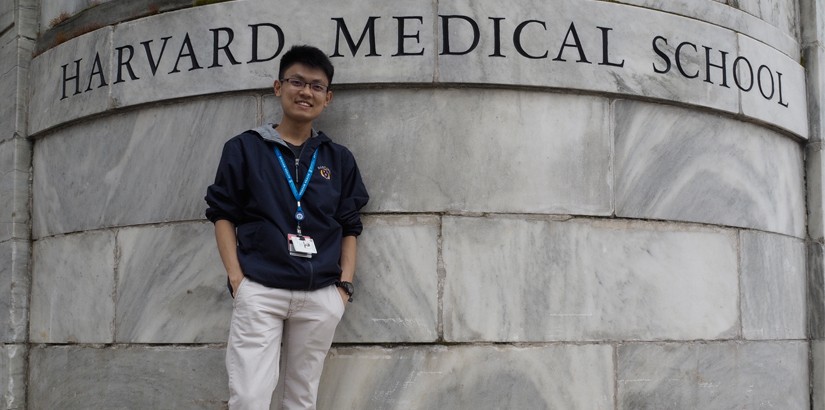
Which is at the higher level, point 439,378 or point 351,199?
point 351,199

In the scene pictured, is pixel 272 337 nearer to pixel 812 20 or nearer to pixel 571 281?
pixel 571 281

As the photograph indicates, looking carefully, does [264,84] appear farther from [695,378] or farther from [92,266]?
[695,378]

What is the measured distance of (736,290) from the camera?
20.4 ft

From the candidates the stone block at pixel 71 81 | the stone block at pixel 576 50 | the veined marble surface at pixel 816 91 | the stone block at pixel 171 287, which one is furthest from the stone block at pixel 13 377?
the veined marble surface at pixel 816 91

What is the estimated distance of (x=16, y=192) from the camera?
269 inches

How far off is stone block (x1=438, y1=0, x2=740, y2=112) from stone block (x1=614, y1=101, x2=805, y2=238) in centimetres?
18

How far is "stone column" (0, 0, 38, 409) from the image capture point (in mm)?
6703

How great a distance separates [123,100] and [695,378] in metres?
4.00

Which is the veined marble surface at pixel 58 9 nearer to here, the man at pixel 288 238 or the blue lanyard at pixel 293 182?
the man at pixel 288 238

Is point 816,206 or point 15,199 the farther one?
point 816,206

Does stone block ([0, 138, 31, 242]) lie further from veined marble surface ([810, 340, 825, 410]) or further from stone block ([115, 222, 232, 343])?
veined marble surface ([810, 340, 825, 410])

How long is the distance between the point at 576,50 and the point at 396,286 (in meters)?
1.78

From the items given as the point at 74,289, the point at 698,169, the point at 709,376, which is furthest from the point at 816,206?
the point at 74,289

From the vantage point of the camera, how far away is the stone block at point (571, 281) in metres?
5.55
